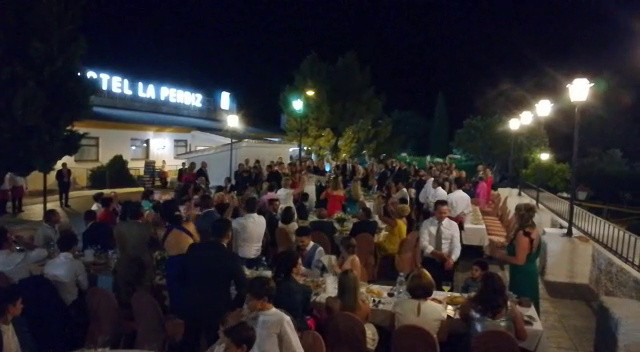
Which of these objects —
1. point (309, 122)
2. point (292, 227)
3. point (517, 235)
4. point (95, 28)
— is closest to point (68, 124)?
point (292, 227)

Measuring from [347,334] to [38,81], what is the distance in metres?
8.70

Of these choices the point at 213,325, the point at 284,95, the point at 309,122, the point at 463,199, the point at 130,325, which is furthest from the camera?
the point at 284,95

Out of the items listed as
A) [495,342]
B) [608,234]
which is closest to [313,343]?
[495,342]

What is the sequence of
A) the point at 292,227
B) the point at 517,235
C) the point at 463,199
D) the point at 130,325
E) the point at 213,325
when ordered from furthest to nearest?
the point at 463,199 < the point at 292,227 < the point at 517,235 < the point at 130,325 < the point at 213,325

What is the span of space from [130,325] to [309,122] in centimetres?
2742

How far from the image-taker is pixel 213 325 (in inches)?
218

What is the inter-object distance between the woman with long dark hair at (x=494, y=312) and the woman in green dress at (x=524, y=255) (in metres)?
1.69

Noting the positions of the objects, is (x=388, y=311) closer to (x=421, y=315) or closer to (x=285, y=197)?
(x=421, y=315)

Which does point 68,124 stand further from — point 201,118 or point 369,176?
point 201,118

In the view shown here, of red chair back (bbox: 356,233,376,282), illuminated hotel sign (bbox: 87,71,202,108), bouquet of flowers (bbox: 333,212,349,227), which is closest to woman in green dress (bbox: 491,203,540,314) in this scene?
red chair back (bbox: 356,233,376,282)

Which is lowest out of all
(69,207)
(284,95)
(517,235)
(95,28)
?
(69,207)

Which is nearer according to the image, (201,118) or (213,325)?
(213,325)

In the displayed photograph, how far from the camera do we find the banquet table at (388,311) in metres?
5.50

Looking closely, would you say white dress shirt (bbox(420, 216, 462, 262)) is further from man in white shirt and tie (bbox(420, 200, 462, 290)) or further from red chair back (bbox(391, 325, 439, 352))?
red chair back (bbox(391, 325, 439, 352))
